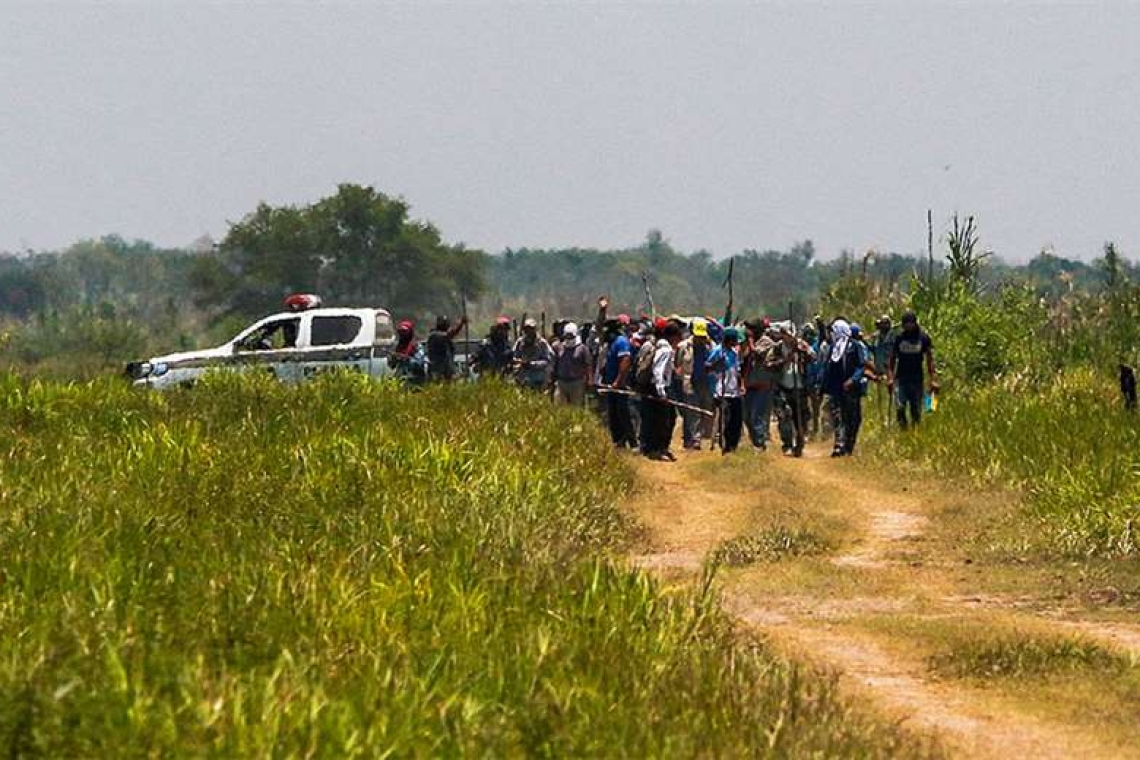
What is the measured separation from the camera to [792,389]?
2188cm

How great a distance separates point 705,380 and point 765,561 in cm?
994

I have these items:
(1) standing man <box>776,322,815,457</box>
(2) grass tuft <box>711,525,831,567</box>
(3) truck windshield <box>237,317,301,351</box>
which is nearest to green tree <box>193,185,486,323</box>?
(3) truck windshield <box>237,317,301,351</box>

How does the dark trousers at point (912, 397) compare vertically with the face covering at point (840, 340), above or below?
below

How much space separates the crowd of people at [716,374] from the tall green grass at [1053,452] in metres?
0.69

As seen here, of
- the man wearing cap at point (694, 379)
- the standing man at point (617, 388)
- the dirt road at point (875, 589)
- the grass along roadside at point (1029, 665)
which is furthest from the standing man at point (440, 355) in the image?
the grass along roadside at point (1029, 665)

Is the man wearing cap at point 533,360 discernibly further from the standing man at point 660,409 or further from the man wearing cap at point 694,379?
the standing man at point 660,409

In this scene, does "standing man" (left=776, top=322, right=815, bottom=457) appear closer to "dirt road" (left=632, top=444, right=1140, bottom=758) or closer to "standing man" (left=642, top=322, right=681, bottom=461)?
"standing man" (left=642, top=322, right=681, bottom=461)

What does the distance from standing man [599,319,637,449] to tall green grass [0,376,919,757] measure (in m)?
8.97

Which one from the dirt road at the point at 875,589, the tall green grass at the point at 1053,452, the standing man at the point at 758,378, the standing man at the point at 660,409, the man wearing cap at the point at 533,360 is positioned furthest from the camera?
the man wearing cap at the point at 533,360

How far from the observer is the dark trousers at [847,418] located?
20.9 m

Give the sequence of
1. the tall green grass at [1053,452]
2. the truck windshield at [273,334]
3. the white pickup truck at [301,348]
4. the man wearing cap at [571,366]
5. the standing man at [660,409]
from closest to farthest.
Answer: the tall green grass at [1053,452]
the standing man at [660,409]
the man wearing cap at [571,366]
the white pickup truck at [301,348]
the truck windshield at [273,334]

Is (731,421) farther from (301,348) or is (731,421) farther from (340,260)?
(340,260)

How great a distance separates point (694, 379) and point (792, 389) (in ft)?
4.18

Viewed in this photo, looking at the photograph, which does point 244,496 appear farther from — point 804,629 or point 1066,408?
point 1066,408
